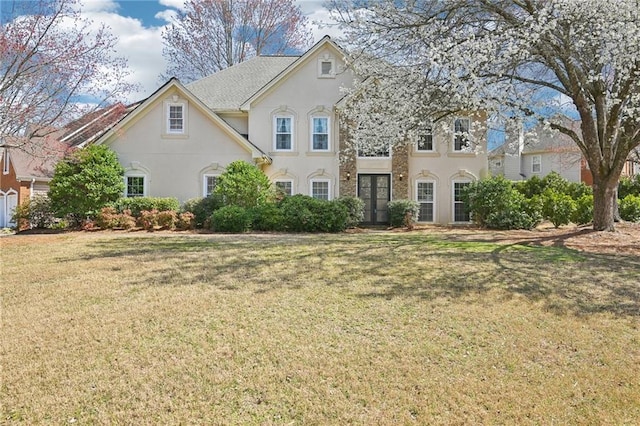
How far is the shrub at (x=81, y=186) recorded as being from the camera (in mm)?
16438

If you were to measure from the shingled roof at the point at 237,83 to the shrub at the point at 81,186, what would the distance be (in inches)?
214

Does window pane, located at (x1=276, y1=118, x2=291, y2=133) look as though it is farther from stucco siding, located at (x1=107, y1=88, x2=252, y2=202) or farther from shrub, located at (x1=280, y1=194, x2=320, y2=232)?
shrub, located at (x1=280, y1=194, x2=320, y2=232)

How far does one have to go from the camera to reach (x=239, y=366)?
14.1 ft

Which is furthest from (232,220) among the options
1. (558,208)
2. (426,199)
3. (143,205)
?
(558,208)

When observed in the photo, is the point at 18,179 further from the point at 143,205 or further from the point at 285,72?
the point at 285,72

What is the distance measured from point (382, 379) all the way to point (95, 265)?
6170mm

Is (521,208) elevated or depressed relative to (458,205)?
depressed

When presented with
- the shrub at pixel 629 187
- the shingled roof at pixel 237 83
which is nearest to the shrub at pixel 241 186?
the shingled roof at pixel 237 83

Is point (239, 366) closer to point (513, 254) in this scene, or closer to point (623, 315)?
point (623, 315)

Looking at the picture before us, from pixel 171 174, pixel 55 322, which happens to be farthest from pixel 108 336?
pixel 171 174

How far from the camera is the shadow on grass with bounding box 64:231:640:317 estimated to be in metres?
6.53

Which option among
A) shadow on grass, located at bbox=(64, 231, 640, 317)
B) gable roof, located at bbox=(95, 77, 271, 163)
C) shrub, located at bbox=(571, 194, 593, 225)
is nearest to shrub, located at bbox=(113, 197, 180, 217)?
gable roof, located at bbox=(95, 77, 271, 163)

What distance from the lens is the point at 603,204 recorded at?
42.1 ft

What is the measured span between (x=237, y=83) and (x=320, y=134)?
5.27 m
